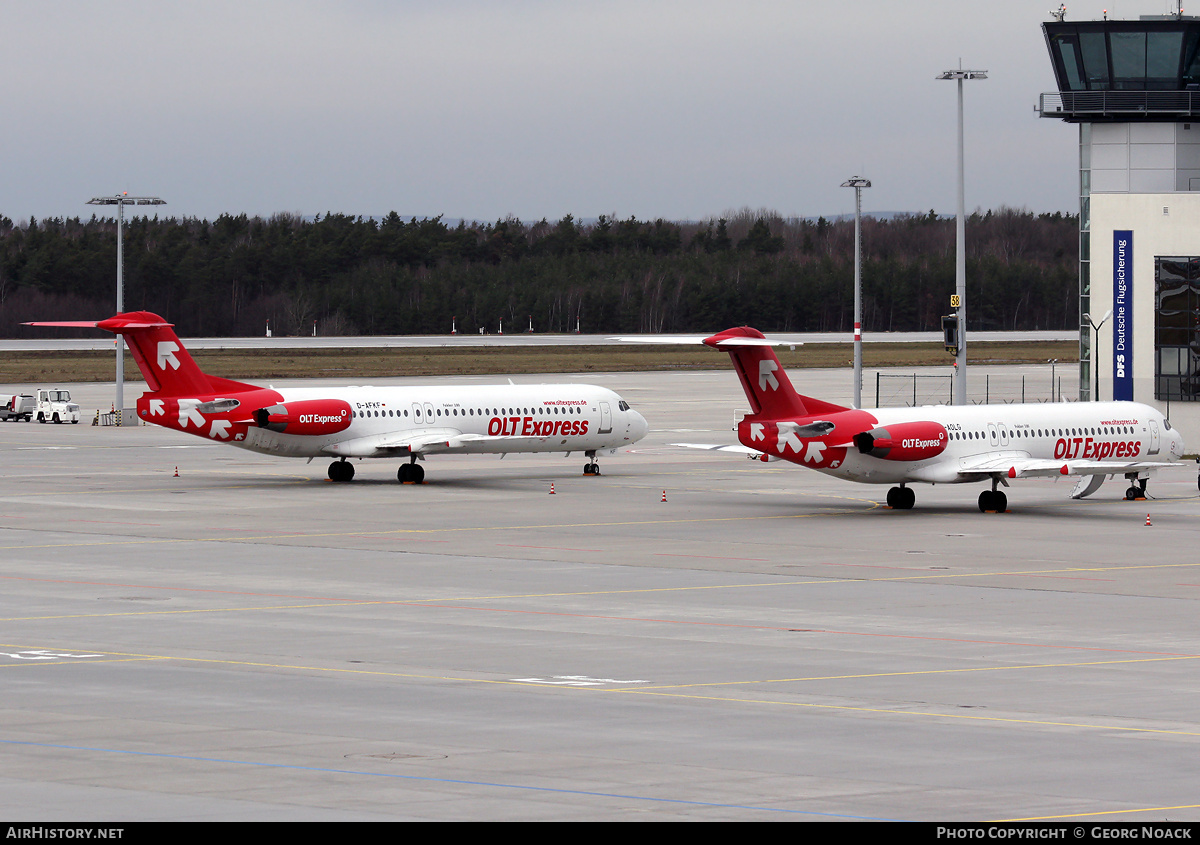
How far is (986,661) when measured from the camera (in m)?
23.0

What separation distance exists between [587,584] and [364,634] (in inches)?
276

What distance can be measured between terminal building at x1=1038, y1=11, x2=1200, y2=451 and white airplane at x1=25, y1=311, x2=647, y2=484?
19190 mm

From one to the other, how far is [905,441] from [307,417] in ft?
63.2

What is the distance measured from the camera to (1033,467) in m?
45.3

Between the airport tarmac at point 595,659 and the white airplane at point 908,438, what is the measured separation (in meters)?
1.46

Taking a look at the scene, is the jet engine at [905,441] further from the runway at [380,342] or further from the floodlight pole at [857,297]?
the runway at [380,342]

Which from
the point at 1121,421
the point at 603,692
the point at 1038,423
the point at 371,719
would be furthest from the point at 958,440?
the point at 371,719

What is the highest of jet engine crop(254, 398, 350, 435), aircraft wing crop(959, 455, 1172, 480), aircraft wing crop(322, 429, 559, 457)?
jet engine crop(254, 398, 350, 435)

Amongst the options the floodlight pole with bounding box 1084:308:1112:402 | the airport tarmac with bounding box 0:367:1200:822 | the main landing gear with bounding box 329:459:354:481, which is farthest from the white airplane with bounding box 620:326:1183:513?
the floodlight pole with bounding box 1084:308:1112:402

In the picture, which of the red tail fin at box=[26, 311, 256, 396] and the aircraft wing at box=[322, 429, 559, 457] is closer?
the red tail fin at box=[26, 311, 256, 396]

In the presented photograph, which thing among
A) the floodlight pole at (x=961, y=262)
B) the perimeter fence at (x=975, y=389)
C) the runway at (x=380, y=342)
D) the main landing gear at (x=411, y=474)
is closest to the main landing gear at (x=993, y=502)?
the floodlight pole at (x=961, y=262)

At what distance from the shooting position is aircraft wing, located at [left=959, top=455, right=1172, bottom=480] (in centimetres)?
4497

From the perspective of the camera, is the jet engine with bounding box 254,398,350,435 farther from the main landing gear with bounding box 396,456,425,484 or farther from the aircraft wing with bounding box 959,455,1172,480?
the aircraft wing with bounding box 959,455,1172,480

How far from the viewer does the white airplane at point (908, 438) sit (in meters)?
44.1
